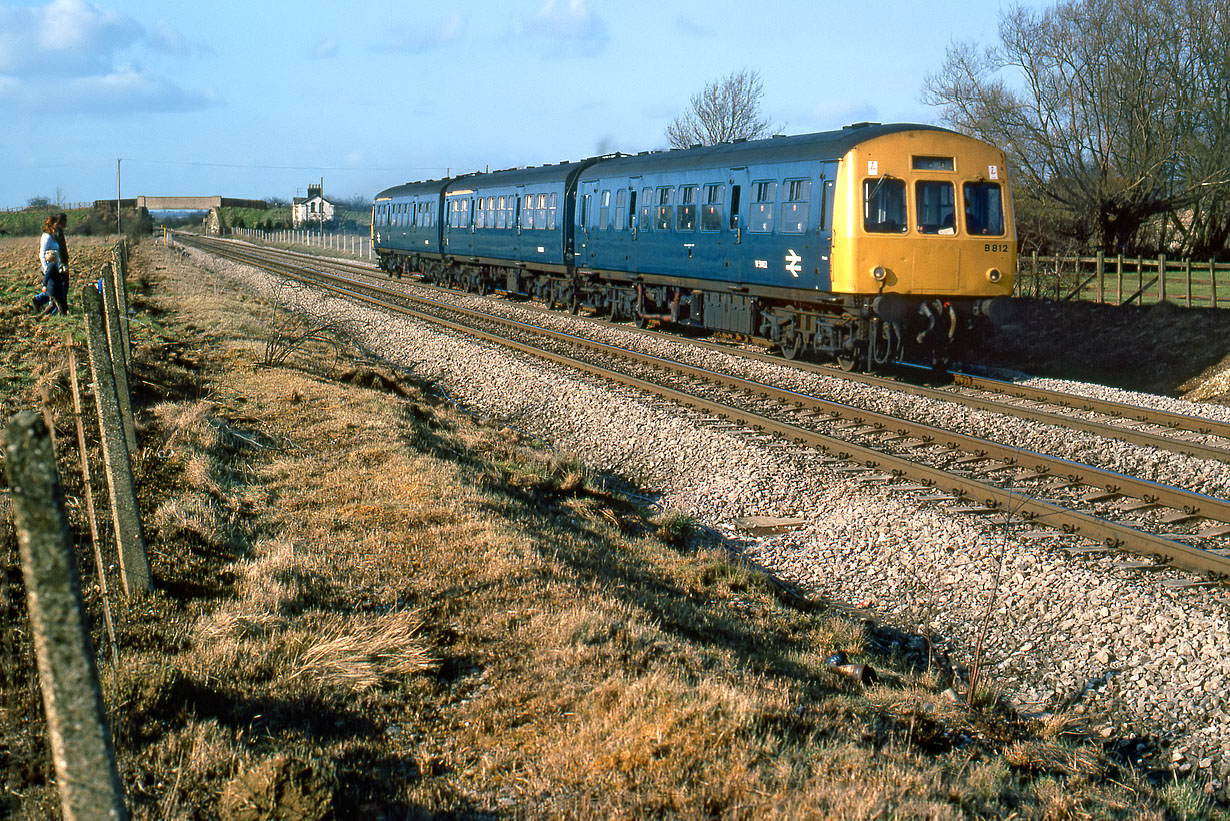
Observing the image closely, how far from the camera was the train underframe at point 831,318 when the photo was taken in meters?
14.2

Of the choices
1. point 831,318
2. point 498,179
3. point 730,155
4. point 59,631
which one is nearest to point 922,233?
point 831,318

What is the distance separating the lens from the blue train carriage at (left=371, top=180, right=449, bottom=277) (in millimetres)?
33312

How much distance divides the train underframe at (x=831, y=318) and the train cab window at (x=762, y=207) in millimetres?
1083

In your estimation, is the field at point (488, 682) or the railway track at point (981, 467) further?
the railway track at point (981, 467)

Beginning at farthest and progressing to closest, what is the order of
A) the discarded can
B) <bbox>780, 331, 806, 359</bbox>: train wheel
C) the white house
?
the white house < <bbox>780, 331, 806, 359</bbox>: train wheel < the discarded can

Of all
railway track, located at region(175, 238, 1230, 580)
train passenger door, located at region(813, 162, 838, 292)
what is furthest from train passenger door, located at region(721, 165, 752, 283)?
railway track, located at region(175, 238, 1230, 580)

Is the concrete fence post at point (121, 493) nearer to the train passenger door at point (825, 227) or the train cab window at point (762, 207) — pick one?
the train passenger door at point (825, 227)

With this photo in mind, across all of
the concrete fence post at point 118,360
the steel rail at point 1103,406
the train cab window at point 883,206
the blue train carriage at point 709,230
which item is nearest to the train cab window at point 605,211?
the blue train carriage at point 709,230

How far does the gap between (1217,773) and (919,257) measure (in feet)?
33.5

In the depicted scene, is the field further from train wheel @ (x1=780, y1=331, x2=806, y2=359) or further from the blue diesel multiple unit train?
train wheel @ (x1=780, y1=331, x2=806, y2=359)

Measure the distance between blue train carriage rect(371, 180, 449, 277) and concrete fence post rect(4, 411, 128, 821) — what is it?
1240 inches

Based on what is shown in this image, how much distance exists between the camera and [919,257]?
548 inches

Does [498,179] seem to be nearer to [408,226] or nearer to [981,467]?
[408,226]

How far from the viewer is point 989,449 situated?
9609mm
